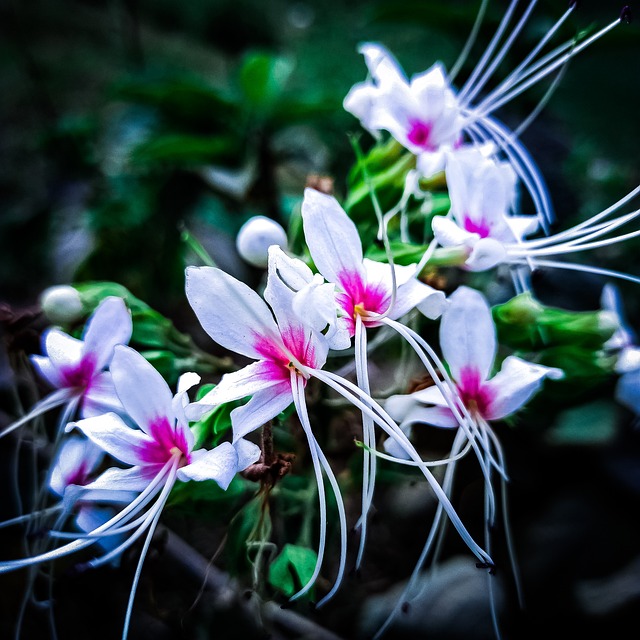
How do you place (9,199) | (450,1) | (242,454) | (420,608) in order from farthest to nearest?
(9,199) < (450,1) < (420,608) < (242,454)

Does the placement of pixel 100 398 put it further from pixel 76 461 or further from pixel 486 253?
pixel 486 253

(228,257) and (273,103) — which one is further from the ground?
(273,103)

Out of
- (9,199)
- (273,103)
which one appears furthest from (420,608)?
(9,199)

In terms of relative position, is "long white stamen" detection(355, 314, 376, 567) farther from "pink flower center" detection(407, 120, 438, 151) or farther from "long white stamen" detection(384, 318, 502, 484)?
"pink flower center" detection(407, 120, 438, 151)

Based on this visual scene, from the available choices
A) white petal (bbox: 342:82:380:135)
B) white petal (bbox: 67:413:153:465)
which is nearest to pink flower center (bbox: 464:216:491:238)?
white petal (bbox: 342:82:380:135)

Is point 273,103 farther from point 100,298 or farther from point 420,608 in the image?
point 420,608

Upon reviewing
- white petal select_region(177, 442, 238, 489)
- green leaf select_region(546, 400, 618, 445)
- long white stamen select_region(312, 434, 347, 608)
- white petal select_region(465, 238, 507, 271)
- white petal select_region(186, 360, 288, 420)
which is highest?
white petal select_region(186, 360, 288, 420)

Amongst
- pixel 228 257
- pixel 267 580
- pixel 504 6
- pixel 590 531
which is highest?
pixel 504 6

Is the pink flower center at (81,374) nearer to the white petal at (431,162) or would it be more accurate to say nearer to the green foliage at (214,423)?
the green foliage at (214,423)

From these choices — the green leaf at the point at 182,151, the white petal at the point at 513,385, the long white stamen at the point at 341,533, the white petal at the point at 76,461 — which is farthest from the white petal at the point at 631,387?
the green leaf at the point at 182,151
